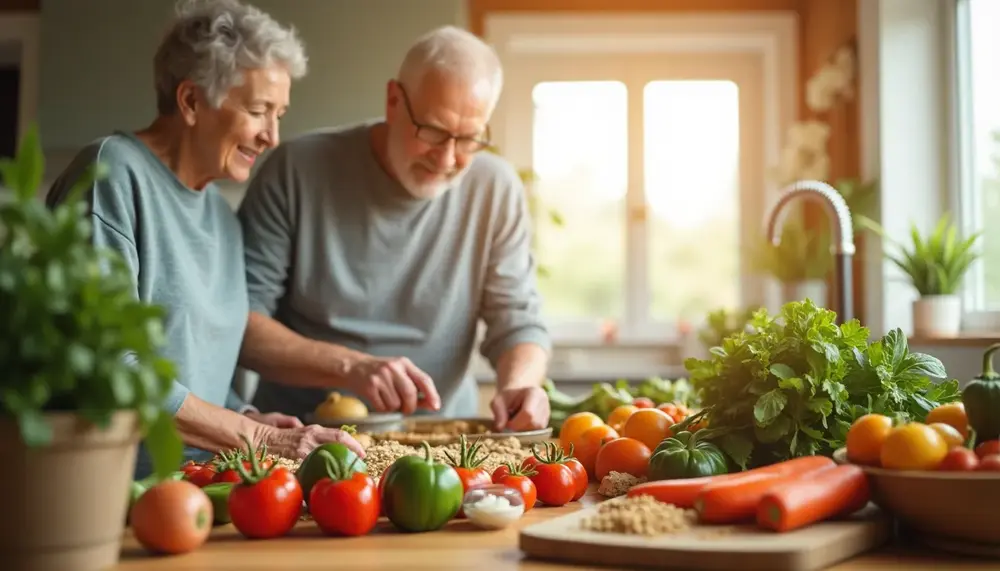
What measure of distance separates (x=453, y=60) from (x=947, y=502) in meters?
1.54

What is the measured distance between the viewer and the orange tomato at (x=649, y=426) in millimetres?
Answer: 1650

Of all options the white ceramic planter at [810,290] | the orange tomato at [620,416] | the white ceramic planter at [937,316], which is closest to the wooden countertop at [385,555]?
the orange tomato at [620,416]

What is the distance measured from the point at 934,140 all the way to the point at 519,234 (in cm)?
201

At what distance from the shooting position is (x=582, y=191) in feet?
17.2

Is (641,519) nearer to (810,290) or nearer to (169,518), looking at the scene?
(169,518)

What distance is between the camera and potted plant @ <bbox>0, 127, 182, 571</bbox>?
0.85 metres

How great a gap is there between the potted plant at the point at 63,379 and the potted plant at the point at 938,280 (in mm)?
2904

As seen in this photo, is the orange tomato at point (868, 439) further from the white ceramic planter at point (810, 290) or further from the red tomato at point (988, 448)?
the white ceramic planter at point (810, 290)

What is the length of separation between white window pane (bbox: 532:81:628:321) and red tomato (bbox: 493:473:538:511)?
3.87 metres

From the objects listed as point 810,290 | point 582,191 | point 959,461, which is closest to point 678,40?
point 582,191

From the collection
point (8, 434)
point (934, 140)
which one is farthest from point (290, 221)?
point (934, 140)

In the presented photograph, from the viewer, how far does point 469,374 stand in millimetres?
2766

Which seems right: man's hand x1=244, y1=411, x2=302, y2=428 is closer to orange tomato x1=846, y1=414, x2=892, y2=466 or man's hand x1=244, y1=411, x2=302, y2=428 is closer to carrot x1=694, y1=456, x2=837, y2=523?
carrot x1=694, y1=456, x2=837, y2=523

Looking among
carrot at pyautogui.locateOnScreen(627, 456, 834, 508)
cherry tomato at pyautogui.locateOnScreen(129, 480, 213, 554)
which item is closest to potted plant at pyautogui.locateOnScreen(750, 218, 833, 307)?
carrot at pyautogui.locateOnScreen(627, 456, 834, 508)
